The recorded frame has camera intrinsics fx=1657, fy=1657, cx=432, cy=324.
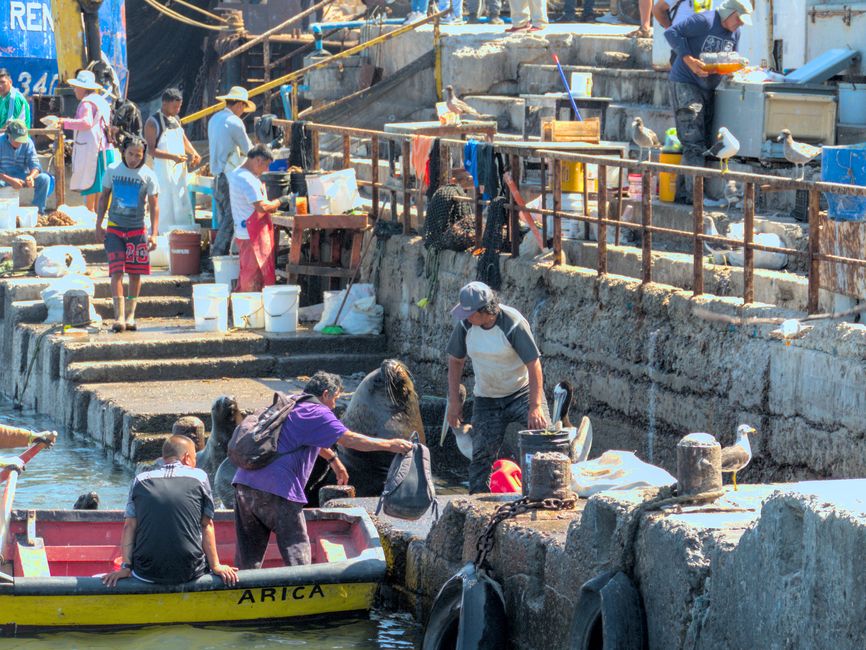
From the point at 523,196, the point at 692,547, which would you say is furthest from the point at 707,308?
the point at 692,547

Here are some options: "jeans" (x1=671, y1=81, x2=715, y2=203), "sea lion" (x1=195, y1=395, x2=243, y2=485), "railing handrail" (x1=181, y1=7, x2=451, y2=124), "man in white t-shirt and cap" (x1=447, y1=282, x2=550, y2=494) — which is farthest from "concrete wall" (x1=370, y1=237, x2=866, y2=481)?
"railing handrail" (x1=181, y1=7, x2=451, y2=124)

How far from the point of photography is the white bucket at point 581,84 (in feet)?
56.8

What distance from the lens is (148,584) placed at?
8.63 m

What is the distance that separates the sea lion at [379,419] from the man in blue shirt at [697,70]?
4.70 meters

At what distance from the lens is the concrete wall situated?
952 centimetres

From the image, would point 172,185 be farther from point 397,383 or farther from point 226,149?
point 397,383

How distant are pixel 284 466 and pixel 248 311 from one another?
20.2ft

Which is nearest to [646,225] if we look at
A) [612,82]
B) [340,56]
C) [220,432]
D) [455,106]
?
[220,432]

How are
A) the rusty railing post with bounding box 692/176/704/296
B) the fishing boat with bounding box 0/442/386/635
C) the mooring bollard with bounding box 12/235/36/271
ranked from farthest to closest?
the mooring bollard with bounding box 12/235/36/271, the rusty railing post with bounding box 692/176/704/296, the fishing boat with bounding box 0/442/386/635

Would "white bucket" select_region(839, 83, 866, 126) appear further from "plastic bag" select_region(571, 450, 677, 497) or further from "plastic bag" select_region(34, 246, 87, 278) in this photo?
"plastic bag" select_region(34, 246, 87, 278)

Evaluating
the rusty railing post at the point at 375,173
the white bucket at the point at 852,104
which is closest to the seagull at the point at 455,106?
the rusty railing post at the point at 375,173

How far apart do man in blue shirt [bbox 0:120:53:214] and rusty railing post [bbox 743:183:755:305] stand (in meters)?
9.93

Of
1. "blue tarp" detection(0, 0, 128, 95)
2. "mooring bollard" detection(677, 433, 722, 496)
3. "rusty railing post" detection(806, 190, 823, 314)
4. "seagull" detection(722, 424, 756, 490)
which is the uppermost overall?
"blue tarp" detection(0, 0, 128, 95)

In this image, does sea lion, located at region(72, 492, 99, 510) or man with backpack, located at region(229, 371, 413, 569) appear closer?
man with backpack, located at region(229, 371, 413, 569)
